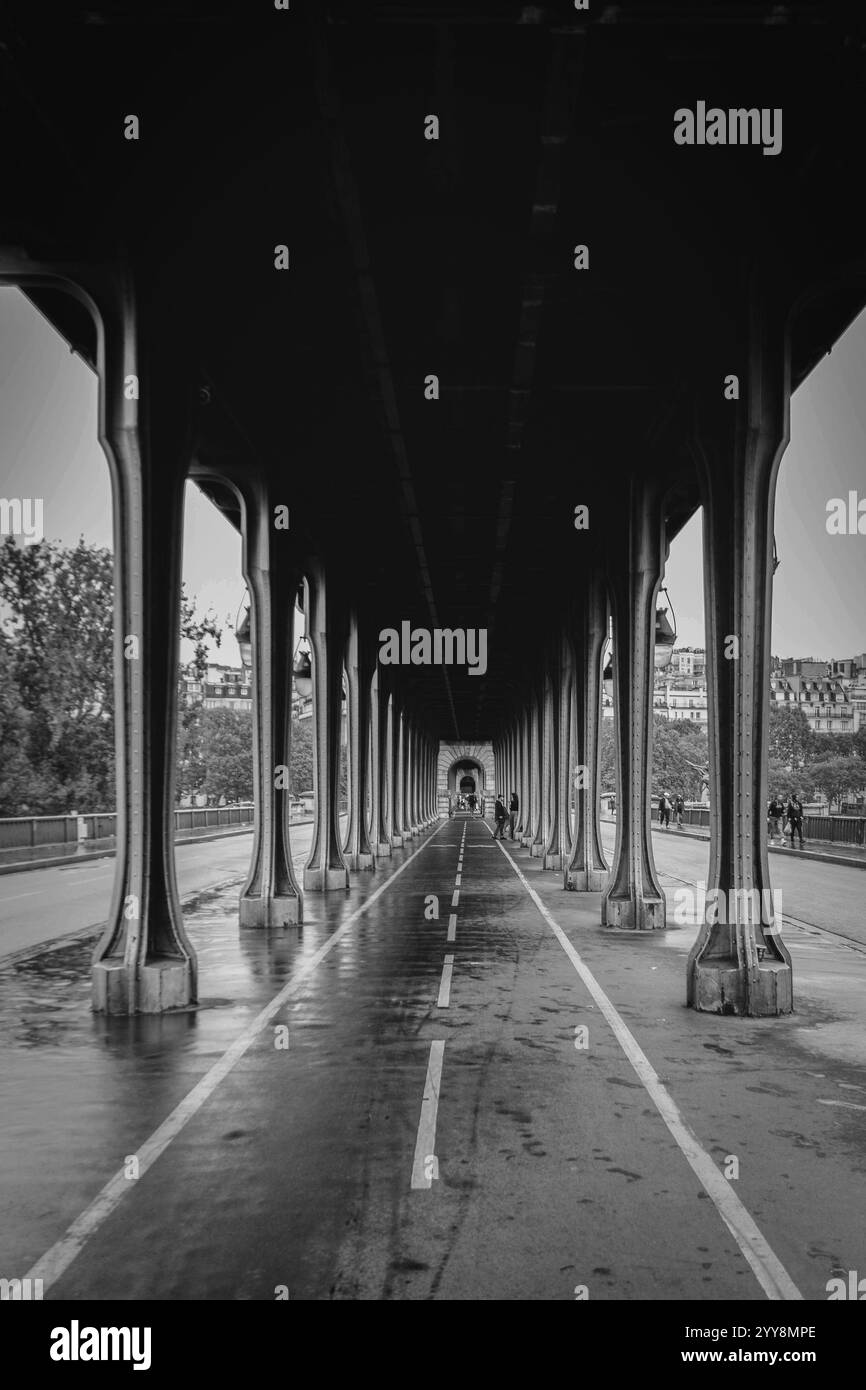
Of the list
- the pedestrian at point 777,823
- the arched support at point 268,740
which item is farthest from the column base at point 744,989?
the pedestrian at point 777,823

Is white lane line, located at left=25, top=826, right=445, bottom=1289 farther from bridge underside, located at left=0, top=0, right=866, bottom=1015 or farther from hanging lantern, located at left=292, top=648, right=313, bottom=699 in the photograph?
hanging lantern, located at left=292, top=648, right=313, bottom=699

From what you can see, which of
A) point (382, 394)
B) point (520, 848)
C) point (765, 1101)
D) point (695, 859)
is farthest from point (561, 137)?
point (520, 848)

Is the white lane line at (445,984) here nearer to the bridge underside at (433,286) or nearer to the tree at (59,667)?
the bridge underside at (433,286)

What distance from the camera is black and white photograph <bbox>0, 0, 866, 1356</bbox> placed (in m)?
5.61

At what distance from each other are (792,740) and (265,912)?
127 meters

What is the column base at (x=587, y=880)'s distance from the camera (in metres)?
27.6

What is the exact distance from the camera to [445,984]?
13.8 meters

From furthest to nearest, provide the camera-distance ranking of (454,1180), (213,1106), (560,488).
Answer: (560,488) < (213,1106) < (454,1180)

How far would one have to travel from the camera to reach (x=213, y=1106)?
824 cm

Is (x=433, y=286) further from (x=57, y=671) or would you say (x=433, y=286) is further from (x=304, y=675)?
(x=57, y=671)

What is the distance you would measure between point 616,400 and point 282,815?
9.09 m

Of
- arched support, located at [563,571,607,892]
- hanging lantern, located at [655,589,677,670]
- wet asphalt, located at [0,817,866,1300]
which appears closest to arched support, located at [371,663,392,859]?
arched support, located at [563,571,607,892]

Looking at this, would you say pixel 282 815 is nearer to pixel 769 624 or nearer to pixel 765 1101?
pixel 769 624
